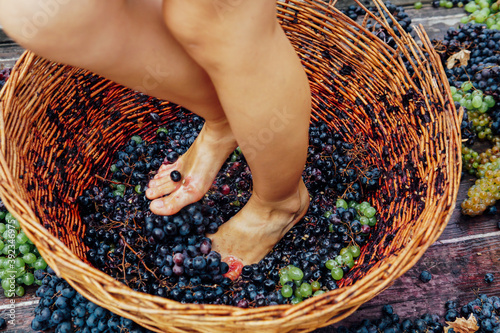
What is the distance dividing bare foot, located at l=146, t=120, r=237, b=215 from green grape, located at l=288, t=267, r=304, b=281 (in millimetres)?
339

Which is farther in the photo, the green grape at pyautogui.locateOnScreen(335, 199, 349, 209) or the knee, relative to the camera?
the green grape at pyautogui.locateOnScreen(335, 199, 349, 209)

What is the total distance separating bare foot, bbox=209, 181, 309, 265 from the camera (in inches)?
48.8

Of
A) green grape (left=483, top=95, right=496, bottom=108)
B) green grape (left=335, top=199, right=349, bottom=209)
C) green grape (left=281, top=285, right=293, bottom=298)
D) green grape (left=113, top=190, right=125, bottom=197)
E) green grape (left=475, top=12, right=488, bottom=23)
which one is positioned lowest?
green grape (left=113, top=190, right=125, bottom=197)

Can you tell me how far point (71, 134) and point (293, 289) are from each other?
887 millimetres

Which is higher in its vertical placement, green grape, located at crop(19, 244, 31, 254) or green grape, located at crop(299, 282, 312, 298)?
green grape, located at crop(299, 282, 312, 298)

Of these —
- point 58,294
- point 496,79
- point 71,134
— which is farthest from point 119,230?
point 496,79

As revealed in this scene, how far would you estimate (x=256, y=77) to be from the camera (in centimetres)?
86

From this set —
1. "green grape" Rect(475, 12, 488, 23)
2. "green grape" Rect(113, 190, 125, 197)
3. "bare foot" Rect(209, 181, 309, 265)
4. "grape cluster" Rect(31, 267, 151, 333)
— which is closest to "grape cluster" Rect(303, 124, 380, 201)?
"bare foot" Rect(209, 181, 309, 265)

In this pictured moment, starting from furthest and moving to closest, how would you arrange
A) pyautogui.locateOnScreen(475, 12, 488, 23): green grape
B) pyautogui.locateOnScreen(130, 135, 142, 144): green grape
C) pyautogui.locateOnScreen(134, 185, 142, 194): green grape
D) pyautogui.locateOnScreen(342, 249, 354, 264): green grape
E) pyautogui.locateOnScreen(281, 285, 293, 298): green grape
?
pyautogui.locateOnScreen(475, 12, 488, 23): green grape → pyautogui.locateOnScreen(130, 135, 142, 144): green grape → pyautogui.locateOnScreen(134, 185, 142, 194): green grape → pyautogui.locateOnScreen(342, 249, 354, 264): green grape → pyautogui.locateOnScreen(281, 285, 293, 298): green grape

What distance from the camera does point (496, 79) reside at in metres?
1.61

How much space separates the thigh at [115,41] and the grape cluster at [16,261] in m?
0.64

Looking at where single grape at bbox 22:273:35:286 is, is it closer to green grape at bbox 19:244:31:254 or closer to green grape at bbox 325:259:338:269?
green grape at bbox 19:244:31:254

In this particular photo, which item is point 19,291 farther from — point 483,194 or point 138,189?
point 483,194

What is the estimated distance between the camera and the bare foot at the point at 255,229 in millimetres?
1239
